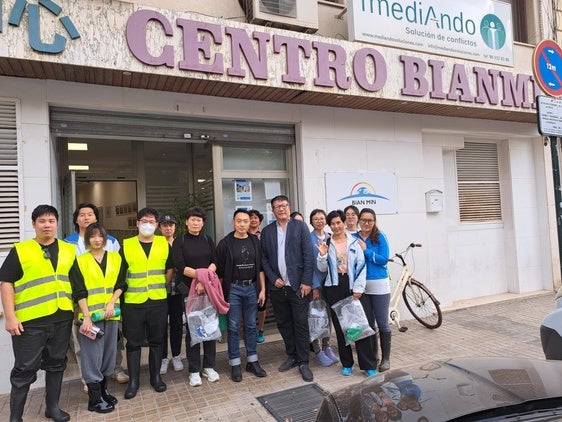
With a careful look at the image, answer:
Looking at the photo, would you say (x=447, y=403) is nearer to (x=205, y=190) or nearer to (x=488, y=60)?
(x=205, y=190)

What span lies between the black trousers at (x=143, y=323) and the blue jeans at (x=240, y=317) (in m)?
0.70

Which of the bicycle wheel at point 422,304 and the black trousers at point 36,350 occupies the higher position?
the black trousers at point 36,350

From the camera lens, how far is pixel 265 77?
5008 millimetres

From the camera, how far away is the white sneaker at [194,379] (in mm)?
4199

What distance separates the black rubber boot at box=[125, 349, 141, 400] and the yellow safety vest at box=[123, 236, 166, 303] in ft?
1.83

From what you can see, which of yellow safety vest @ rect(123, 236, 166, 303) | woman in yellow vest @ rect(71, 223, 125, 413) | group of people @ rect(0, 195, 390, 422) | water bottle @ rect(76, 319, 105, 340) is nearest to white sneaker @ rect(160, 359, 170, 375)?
group of people @ rect(0, 195, 390, 422)

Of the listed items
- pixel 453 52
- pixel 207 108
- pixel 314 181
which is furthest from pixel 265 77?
pixel 453 52

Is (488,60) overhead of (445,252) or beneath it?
overhead

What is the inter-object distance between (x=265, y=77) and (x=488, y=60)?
176 inches

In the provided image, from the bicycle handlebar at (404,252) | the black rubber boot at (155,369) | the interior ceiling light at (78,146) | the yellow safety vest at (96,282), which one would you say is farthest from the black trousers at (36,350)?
the interior ceiling light at (78,146)

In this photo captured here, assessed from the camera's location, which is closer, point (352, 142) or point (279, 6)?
point (279, 6)

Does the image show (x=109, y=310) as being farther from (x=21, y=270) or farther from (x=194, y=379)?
(x=194, y=379)

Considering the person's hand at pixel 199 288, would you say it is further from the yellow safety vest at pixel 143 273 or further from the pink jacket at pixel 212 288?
the yellow safety vest at pixel 143 273

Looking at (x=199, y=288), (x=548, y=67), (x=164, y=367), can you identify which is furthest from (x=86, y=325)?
(x=548, y=67)
